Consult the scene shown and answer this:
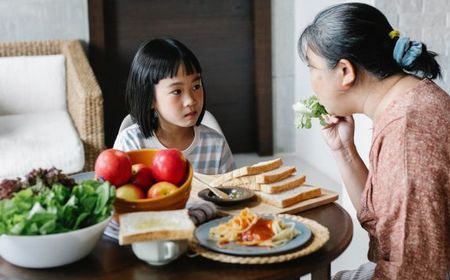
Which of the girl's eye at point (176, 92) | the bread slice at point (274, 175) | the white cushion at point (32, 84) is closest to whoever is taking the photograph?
the bread slice at point (274, 175)

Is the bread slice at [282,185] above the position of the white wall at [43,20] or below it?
below

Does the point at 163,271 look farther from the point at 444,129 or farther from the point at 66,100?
the point at 66,100

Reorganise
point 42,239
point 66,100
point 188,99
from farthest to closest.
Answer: point 66,100
point 188,99
point 42,239

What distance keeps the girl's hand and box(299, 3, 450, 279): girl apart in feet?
0.62

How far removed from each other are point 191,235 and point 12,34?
3.16 m

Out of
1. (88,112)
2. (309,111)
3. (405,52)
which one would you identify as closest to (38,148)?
(88,112)

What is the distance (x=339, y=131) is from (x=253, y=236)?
1.98 feet

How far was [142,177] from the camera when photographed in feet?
5.11


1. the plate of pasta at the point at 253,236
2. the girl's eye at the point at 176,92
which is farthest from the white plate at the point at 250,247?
the girl's eye at the point at 176,92

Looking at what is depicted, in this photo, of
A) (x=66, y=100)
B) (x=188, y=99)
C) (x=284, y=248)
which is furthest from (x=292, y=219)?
(x=66, y=100)

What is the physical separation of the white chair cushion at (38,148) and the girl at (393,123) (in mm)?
1803

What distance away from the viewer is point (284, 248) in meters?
1.36

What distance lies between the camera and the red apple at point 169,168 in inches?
61.1

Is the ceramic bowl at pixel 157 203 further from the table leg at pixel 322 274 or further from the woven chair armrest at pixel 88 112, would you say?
the woven chair armrest at pixel 88 112
